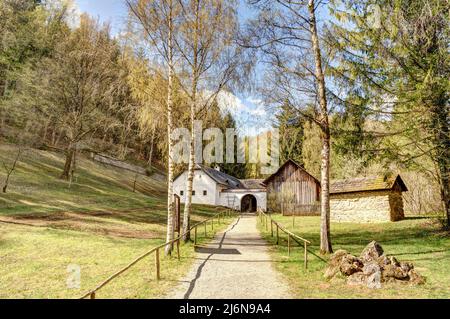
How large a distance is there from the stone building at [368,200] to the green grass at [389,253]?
3173 millimetres

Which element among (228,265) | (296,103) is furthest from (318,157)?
(228,265)

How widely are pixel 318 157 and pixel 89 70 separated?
1100 inches

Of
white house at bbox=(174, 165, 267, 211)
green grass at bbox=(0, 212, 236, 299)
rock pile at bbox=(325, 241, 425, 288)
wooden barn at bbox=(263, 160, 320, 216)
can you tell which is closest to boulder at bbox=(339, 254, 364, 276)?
rock pile at bbox=(325, 241, 425, 288)

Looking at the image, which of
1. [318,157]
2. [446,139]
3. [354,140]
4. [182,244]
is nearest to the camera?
[446,139]

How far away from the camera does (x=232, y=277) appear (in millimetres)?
8273

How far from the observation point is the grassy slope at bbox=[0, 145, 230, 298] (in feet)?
25.9

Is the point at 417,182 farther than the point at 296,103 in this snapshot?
Yes

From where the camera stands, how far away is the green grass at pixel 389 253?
6973 millimetres

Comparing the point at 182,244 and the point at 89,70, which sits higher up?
the point at 89,70

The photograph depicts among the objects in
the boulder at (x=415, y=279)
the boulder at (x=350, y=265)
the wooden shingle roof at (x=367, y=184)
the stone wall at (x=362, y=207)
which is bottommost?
the boulder at (x=415, y=279)

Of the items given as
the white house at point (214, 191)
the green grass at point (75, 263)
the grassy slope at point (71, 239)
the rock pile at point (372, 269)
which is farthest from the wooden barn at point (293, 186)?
the rock pile at point (372, 269)

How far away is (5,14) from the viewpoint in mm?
37094

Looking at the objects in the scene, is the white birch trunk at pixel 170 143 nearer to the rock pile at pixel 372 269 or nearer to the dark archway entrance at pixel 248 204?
the rock pile at pixel 372 269
